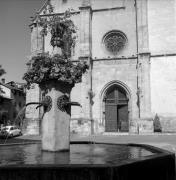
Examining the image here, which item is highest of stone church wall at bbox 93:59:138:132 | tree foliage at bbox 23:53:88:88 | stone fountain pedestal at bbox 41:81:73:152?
stone church wall at bbox 93:59:138:132

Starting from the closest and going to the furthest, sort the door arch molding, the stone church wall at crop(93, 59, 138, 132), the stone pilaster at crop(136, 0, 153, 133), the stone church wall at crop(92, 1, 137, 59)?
the stone pilaster at crop(136, 0, 153, 133)
the stone church wall at crop(93, 59, 138, 132)
the door arch molding
the stone church wall at crop(92, 1, 137, 59)

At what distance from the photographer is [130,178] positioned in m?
4.29

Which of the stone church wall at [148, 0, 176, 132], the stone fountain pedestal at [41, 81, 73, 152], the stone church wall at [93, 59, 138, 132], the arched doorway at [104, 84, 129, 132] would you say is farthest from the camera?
the arched doorway at [104, 84, 129, 132]

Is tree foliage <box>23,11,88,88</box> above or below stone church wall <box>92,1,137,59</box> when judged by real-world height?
below

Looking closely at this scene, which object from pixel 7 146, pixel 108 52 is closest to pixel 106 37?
pixel 108 52

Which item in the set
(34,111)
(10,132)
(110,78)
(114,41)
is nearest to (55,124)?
(110,78)

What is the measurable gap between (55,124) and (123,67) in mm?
22891

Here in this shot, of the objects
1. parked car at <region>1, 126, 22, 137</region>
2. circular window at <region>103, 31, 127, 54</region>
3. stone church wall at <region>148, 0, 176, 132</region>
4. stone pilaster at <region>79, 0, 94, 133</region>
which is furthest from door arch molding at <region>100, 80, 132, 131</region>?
parked car at <region>1, 126, 22, 137</region>

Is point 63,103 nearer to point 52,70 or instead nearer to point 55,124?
point 55,124

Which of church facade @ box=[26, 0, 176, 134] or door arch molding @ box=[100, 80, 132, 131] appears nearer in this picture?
church facade @ box=[26, 0, 176, 134]

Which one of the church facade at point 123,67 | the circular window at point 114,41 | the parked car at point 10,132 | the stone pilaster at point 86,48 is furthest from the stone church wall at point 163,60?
the parked car at point 10,132

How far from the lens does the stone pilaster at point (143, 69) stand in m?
26.6

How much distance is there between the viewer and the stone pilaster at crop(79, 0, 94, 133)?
2820 cm

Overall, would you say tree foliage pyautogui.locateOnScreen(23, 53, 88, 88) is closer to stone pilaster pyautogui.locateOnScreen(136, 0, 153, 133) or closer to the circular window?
stone pilaster pyautogui.locateOnScreen(136, 0, 153, 133)
